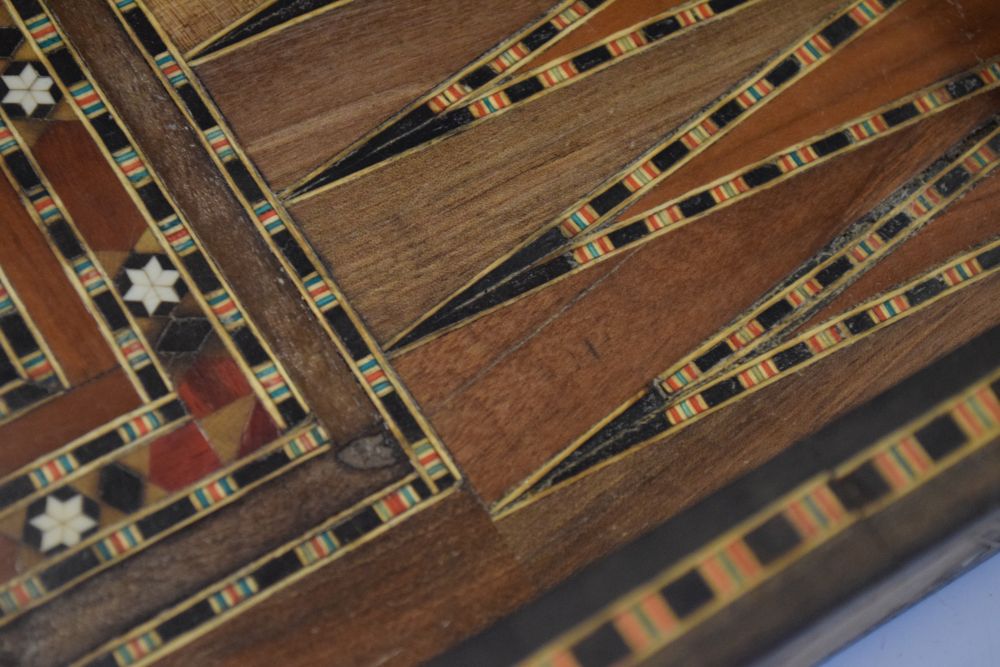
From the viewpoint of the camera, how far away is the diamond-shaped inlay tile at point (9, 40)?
1.18 metres

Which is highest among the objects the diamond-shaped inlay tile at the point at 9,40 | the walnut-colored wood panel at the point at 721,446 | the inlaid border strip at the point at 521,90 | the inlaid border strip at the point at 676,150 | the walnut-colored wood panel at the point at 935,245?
the diamond-shaped inlay tile at the point at 9,40

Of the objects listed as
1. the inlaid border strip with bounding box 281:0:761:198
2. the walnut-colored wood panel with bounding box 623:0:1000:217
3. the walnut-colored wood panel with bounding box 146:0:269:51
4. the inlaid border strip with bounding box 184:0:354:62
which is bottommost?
the walnut-colored wood panel with bounding box 623:0:1000:217

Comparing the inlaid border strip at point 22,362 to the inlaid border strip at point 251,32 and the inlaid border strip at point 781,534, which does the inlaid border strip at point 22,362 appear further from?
the inlaid border strip at point 781,534

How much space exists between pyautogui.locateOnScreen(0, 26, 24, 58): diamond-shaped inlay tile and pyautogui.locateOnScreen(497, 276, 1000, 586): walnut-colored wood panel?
94cm

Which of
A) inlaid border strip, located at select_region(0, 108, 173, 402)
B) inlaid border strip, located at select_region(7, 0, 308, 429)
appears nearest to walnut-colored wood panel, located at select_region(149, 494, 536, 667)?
inlaid border strip, located at select_region(7, 0, 308, 429)

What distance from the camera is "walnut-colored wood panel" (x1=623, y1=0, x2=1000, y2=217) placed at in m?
1.18

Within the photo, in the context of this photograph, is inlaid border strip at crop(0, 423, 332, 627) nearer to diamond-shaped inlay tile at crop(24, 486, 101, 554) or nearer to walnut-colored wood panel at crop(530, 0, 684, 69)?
diamond-shaped inlay tile at crop(24, 486, 101, 554)

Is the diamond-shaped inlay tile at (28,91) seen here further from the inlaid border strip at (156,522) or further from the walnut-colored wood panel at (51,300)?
the inlaid border strip at (156,522)

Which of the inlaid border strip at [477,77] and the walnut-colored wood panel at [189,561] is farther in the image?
the inlaid border strip at [477,77]

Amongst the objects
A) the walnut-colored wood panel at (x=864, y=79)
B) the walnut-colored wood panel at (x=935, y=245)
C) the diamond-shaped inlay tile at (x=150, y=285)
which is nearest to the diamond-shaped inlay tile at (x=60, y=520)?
the diamond-shaped inlay tile at (x=150, y=285)

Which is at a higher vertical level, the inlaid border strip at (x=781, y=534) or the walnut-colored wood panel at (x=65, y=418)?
the walnut-colored wood panel at (x=65, y=418)

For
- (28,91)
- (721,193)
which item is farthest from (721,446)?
(28,91)

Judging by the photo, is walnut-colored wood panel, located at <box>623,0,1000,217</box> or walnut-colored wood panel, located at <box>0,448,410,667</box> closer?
walnut-colored wood panel, located at <box>0,448,410,667</box>

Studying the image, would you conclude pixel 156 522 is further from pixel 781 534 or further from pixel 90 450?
pixel 781 534
